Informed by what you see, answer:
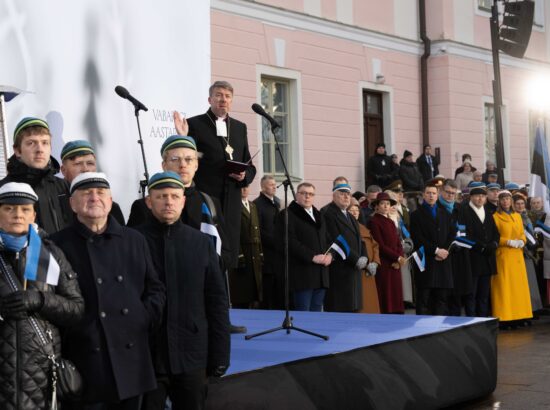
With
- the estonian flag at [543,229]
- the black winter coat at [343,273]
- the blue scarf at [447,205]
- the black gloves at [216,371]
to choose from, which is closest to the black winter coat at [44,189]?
the black gloves at [216,371]

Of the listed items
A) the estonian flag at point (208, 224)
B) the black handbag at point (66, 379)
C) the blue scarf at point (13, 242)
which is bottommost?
the black handbag at point (66, 379)

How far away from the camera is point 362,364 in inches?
263

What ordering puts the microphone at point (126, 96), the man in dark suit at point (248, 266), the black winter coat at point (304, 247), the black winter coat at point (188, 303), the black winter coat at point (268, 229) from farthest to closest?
the man in dark suit at point (248, 266) < the black winter coat at point (268, 229) < the black winter coat at point (304, 247) < the microphone at point (126, 96) < the black winter coat at point (188, 303)

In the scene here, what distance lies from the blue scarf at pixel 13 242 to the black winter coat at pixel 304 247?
18.4 ft

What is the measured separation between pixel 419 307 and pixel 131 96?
584 cm

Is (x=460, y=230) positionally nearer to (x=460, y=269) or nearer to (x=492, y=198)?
(x=460, y=269)

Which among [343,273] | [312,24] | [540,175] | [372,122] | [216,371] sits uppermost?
[312,24]

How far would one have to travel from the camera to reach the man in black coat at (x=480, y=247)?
12359 mm

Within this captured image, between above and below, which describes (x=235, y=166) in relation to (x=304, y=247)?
above

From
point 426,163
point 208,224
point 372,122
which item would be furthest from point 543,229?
point 208,224

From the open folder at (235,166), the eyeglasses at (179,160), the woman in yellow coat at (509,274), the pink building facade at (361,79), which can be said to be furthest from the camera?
the pink building facade at (361,79)

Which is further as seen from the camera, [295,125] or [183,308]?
[295,125]

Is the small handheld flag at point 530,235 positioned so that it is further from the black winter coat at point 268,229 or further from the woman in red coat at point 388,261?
the black winter coat at point 268,229

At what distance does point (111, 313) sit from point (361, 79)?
52.4 ft
